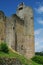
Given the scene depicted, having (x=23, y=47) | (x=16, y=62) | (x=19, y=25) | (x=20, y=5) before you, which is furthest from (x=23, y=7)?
(x=16, y=62)

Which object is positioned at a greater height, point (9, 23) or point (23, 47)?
point (9, 23)

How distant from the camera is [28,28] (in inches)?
1176

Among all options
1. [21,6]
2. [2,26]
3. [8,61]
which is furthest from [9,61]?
[21,6]

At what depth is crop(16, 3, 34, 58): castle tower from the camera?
2930cm

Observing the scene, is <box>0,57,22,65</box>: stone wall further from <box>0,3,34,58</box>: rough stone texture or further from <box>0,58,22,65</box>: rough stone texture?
<box>0,3,34,58</box>: rough stone texture

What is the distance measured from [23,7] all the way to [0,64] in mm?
16809


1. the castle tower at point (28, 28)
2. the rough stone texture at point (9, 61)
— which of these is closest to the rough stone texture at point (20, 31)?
the castle tower at point (28, 28)

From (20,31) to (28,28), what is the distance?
177cm

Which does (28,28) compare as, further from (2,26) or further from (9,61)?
(9,61)

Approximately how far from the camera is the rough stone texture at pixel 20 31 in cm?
2604

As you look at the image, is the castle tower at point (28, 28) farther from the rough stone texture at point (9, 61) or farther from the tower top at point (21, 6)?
the rough stone texture at point (9, 61)

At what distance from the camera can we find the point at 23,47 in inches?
1139

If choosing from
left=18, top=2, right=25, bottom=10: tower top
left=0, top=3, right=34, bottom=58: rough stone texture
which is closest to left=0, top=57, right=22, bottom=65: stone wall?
left=0, top=3, right=34, bottom=58: rough stone texture

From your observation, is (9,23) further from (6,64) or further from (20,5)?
(6,64)
